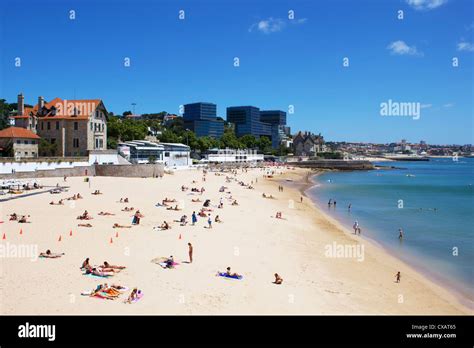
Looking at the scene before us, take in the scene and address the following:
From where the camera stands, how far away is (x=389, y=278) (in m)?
17.0

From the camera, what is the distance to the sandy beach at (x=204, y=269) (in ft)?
38.2

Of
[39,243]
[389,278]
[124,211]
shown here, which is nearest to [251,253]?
[389,278]

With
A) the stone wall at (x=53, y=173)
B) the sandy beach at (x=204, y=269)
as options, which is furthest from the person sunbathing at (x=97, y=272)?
the stone wall at (x=53, y=173)

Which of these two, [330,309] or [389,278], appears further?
[389,278]

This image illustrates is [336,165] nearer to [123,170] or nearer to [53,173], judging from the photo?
[123,170]

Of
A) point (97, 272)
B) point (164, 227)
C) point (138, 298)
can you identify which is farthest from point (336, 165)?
point (138, 298)

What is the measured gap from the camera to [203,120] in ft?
592

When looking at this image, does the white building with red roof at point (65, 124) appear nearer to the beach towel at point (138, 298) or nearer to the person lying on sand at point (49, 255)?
the person lying on sand at point (49, 255)

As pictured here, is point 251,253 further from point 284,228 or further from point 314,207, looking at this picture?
point 314,207

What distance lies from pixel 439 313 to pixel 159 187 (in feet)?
100

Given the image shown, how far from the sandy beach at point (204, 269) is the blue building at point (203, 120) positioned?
15308 cm

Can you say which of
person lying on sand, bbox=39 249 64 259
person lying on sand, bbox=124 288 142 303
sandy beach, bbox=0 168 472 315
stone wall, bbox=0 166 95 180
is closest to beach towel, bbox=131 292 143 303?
person lying on sand, bbox=124 288 142 303

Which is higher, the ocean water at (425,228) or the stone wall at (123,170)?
the stone wall at (123,170)

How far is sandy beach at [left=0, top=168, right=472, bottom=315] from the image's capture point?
11633 mm
